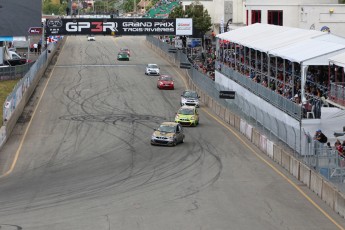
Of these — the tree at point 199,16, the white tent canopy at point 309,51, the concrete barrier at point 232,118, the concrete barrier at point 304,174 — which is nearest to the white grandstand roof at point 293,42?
the white tent canopy at point 309,51

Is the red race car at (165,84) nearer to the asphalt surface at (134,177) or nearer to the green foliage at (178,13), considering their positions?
the asphalt surface at (134,177)

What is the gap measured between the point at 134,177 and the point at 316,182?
893cm

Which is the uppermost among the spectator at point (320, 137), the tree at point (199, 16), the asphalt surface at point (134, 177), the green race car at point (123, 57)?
the tree at point (199, 16)

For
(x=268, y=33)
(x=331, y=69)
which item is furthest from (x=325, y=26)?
(x=331, y=69)

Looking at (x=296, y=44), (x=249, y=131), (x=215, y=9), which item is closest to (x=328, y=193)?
(x=249, y=131)

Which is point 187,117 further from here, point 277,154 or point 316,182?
point 316,182

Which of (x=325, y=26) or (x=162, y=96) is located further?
(x=325, y=26)

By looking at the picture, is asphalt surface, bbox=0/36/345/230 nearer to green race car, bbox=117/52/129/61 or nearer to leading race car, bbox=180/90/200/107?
leading race car, bbox=180/90/200/107

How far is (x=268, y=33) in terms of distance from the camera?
Answer: 66562 mm

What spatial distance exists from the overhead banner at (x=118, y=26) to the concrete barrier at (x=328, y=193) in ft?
211

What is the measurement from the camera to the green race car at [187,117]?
5606cm

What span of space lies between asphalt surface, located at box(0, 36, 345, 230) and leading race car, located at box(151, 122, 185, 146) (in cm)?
69

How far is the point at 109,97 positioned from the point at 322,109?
29.4 meters

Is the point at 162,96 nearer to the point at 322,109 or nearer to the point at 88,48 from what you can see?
the point at 322,109
